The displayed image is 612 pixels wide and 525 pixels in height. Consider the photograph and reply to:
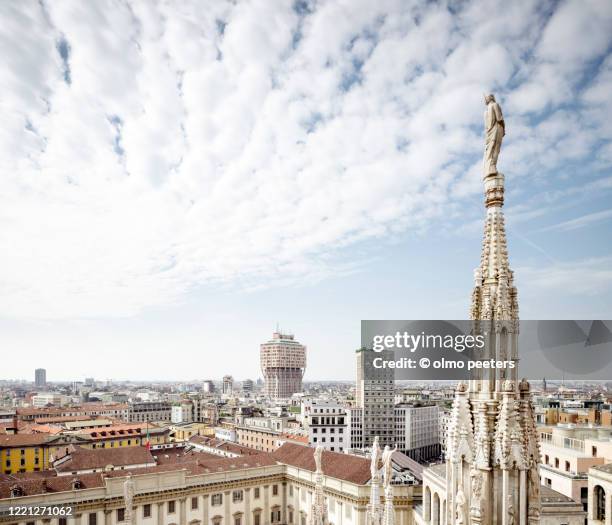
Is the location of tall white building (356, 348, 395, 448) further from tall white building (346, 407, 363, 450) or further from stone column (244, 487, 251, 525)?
stone column (244, 487, 251, 525)

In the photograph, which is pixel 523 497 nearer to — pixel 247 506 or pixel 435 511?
pixel 435 511

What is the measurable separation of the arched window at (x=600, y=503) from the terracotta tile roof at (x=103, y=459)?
4185 centimetres

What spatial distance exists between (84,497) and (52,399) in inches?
7282

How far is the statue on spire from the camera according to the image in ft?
32.5

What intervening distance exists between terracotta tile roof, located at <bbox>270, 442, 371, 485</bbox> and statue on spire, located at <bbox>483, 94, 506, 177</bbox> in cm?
3622

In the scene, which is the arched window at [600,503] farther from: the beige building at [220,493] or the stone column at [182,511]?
the stone column at [182,511]

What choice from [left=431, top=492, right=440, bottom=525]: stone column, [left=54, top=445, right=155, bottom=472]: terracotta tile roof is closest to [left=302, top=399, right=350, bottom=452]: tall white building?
[left=54, top=445, right=155, bottom=472]: terracotta tile roof

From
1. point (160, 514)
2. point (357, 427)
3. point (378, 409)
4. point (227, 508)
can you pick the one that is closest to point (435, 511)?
point (227, 508)

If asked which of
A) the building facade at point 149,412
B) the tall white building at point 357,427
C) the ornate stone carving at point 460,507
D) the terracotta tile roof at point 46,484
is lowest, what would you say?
the building facade at point 149,412

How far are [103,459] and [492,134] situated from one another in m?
54.2

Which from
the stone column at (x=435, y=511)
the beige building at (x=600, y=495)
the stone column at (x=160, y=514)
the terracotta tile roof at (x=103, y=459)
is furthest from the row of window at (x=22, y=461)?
the beige building at (x=600, y=495)

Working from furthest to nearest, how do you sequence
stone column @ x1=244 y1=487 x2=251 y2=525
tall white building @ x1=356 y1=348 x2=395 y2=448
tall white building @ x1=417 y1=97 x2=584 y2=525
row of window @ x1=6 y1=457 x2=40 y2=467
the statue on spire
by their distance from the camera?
1. tall white building @ x1=356 y1=348 x2=395 y2=448
2. row of window @ x1=6 y1=457 x2=40 y2=467
3. stone column @ x1=244 y1=487 x2=251 y2=525
4. the statue on spire
5. tall white building @ x1=417 y1=97 x2=584 y2=525

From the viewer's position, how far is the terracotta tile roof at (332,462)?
4187cm

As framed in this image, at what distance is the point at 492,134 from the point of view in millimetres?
9938
